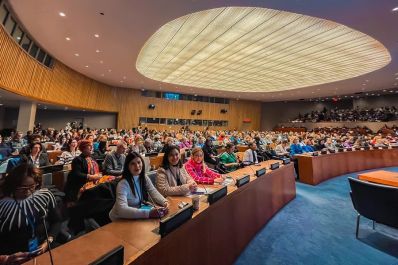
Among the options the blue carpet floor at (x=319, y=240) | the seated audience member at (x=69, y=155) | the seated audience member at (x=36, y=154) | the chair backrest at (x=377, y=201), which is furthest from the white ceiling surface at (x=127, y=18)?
the blue carpet floor at (x=319, y=240)

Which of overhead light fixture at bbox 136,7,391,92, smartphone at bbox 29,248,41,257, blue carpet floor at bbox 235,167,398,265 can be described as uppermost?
overhead light fixture at bbox 136,7,391,92

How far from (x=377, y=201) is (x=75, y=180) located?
13.7 feet

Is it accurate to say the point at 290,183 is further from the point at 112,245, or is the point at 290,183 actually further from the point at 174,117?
the point at 174,117

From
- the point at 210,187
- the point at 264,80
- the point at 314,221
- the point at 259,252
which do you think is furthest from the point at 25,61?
the point at 264,80

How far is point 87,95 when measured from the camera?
46.1 feet

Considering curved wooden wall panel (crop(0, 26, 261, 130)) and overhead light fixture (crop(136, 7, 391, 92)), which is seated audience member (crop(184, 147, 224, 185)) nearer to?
overhead light fixture (crop(136, 7, 391, 92))

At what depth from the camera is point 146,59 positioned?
38.0 feet

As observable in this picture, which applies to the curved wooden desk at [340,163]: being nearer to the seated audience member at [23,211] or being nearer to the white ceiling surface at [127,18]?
the white ceiling surface at [127,18]

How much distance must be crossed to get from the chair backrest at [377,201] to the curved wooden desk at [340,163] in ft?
10.1

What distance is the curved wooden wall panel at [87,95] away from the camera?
7.15 meters

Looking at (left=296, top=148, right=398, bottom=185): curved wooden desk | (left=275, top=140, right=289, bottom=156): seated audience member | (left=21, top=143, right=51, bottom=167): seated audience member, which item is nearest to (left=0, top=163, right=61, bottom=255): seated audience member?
(left=21, top=143, right=51, bottom=167): seated audience member

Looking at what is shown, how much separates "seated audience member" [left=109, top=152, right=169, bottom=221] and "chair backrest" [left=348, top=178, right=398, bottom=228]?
273cm

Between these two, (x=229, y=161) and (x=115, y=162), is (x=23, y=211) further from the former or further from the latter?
(x=229, y=161)

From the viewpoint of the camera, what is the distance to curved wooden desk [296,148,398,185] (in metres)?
6.10
